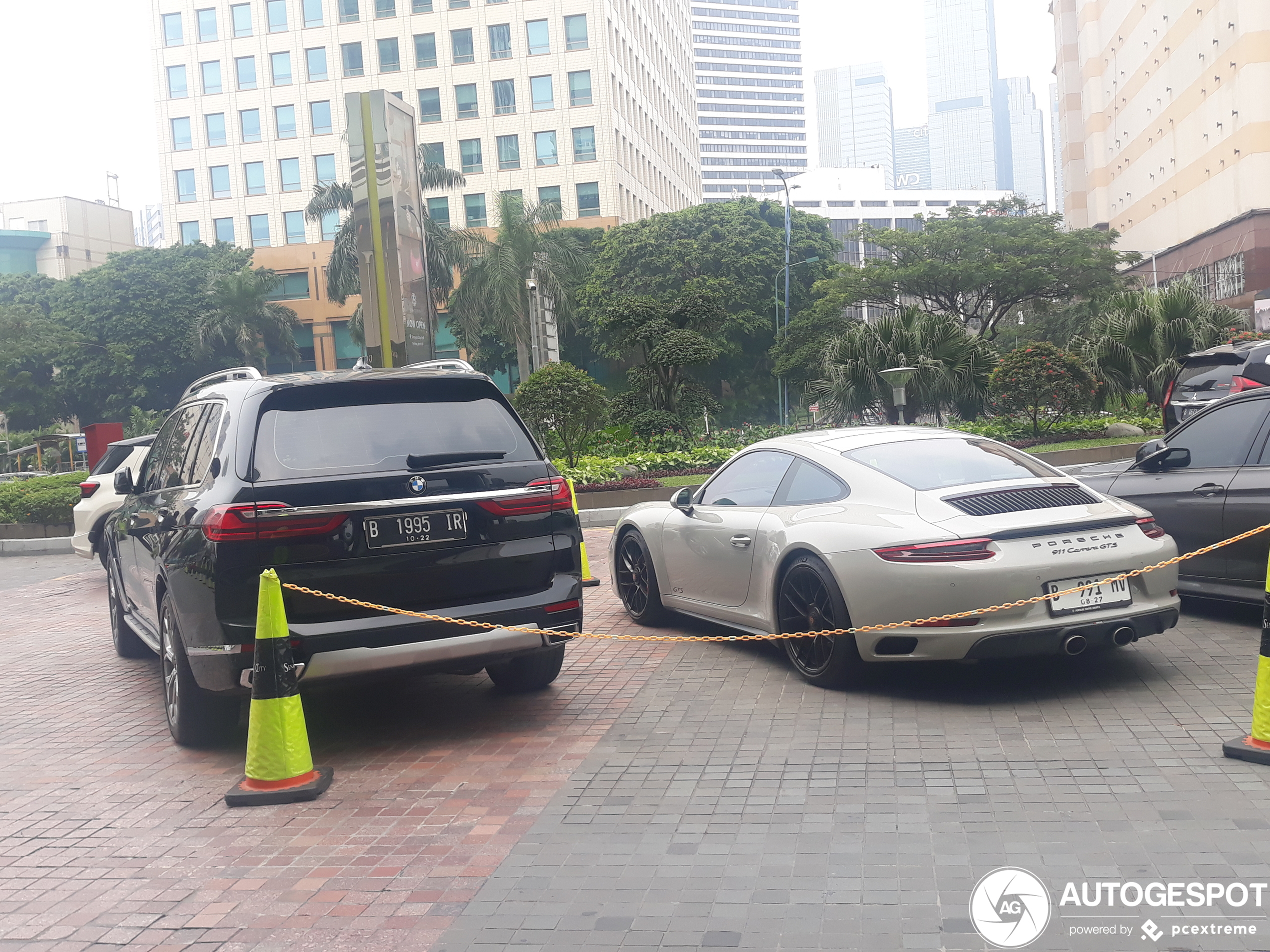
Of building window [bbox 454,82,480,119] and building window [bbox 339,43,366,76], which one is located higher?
building window [bbox 339,43,366,76]

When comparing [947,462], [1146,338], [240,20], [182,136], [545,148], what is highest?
[240,20]

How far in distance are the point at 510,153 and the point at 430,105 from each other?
5.88 m

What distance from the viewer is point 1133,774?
4.49 meters

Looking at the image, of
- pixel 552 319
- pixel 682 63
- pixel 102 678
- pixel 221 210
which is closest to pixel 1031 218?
pixel 552 319

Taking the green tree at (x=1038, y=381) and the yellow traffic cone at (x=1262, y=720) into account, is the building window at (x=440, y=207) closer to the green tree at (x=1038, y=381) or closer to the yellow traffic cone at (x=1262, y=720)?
the green tree at (x=1038, y=381)

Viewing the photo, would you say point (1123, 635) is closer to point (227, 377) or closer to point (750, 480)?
point (750, 480)

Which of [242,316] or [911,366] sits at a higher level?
[242,316]

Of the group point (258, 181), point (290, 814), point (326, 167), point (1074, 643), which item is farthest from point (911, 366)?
point (258, 181)

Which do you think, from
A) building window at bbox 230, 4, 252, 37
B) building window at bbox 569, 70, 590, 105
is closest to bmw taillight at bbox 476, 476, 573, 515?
building window at bbox 569, 70, 590, 105

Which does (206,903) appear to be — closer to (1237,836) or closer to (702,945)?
(702,945)

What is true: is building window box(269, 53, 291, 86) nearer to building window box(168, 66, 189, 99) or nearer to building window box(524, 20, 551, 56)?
building window box(168, 66, 189, 99)

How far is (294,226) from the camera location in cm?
7000

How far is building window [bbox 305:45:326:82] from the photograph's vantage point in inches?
2734

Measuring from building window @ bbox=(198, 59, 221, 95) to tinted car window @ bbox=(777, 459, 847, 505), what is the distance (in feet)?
242
